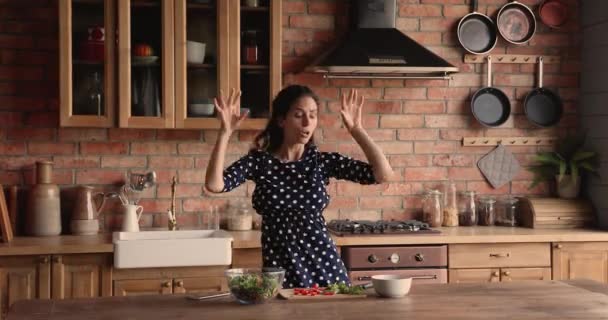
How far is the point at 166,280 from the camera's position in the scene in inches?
157

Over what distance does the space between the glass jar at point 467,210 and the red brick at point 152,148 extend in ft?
5.50

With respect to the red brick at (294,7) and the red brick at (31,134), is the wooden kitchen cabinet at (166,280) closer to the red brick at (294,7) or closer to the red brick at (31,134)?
the red brick at (31,134)

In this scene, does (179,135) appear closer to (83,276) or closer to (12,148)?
(12,148)

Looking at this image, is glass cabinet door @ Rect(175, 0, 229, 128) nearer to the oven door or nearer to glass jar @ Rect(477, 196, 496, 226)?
the oven door

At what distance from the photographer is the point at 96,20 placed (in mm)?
4234

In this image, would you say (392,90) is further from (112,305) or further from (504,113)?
(112,305)

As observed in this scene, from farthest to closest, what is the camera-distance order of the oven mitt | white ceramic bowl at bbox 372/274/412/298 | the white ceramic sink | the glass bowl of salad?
the oven mitt → the white ceramic sink → white ceramic bowl at bbox 372/274/412/298 → the glass bowl of salad

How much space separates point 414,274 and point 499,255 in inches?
18.7

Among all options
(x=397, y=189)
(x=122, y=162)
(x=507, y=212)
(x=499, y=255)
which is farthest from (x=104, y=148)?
(x=507, y=212)

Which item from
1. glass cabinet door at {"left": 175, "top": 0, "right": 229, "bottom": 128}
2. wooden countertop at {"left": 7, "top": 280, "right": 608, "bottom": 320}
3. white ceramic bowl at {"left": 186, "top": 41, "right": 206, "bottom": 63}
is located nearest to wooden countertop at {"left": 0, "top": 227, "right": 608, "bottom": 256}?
glass cabinet door at {"left": 175, "top": 0, "right": 229, "bottom": 128}

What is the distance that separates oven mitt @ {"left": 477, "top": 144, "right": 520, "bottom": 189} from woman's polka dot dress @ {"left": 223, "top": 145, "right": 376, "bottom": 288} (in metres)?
1.97

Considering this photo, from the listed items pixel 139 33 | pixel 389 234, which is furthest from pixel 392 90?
pixel 139 33

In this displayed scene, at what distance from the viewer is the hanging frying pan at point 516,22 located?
4.88 meters

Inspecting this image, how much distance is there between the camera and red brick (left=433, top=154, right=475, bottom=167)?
4855mm
